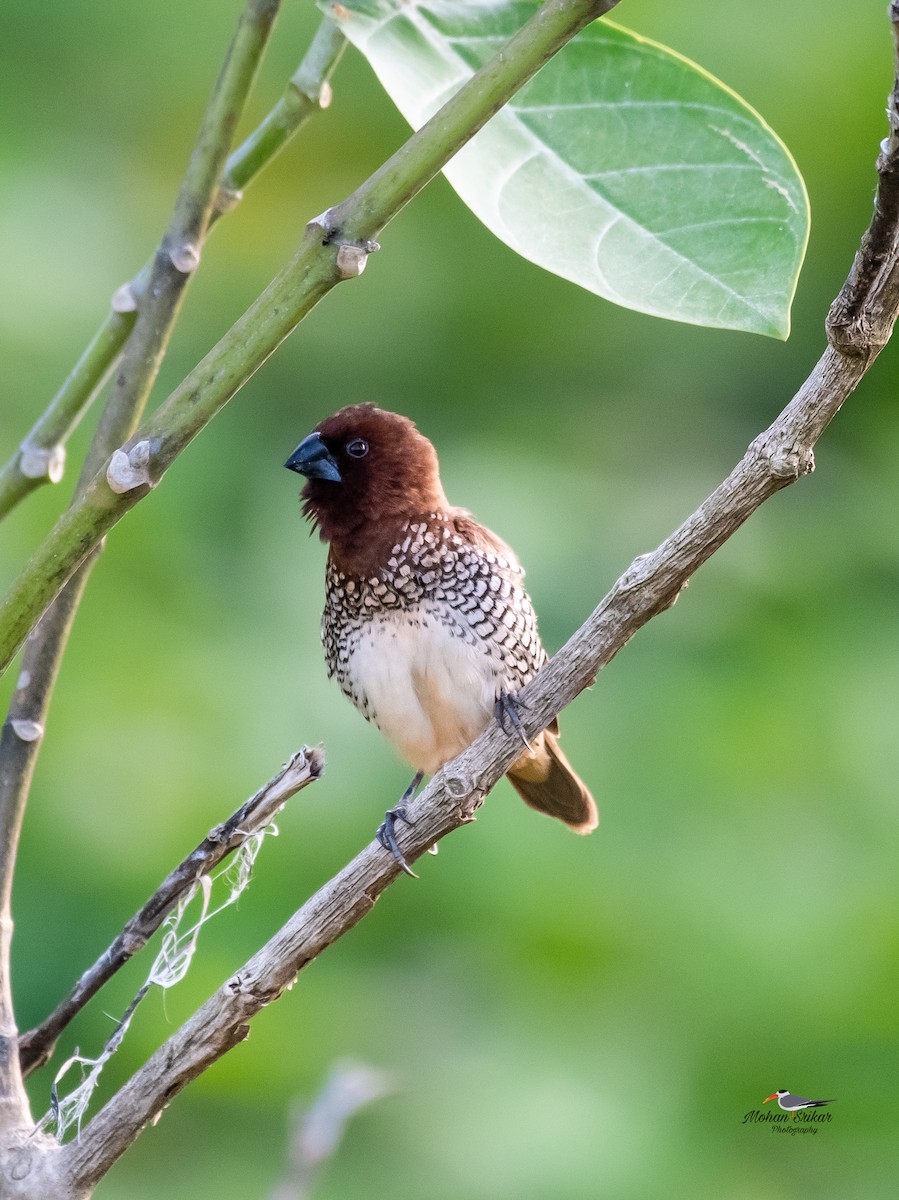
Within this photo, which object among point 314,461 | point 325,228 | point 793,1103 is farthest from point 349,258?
point 793,1103

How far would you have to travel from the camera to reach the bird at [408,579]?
166cm

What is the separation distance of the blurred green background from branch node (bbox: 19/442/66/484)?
6.44 ft

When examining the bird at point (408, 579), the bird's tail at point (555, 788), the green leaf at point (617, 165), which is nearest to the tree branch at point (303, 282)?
the green leaf at point (617, 165)

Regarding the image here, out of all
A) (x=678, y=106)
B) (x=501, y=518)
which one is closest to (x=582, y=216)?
(x=678, y=106)

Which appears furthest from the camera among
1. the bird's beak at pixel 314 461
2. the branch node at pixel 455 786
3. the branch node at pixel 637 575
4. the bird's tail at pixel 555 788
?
the bird's tail at pixel 555 788

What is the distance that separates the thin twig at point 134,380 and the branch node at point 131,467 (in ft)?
0.38

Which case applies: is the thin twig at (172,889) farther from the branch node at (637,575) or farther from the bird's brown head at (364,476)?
the bird's brown head at (364,476)

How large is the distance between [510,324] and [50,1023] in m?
3.16

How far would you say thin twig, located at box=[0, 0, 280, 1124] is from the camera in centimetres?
62

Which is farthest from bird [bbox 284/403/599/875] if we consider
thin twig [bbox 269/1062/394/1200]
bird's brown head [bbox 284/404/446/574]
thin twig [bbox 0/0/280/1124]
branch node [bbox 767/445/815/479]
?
branch node [bbox 767/445/815/479]

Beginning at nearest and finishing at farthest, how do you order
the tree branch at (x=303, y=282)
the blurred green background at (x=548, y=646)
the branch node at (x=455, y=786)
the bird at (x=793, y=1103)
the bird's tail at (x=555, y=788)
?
the tree branch at (x=303, y=282) → the branch node at (x=455, y=786) → the bird's tail at (x=555, y=788) → the bird at (x=793, y=1103) → the blurred green background at (x=548, y=646)

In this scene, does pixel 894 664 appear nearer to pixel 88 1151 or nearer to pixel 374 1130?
pixel 374 1130

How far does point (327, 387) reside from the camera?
361 cm

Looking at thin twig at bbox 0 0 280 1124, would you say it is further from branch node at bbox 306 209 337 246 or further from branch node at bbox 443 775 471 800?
branch node at bbox 443 775 471 800
